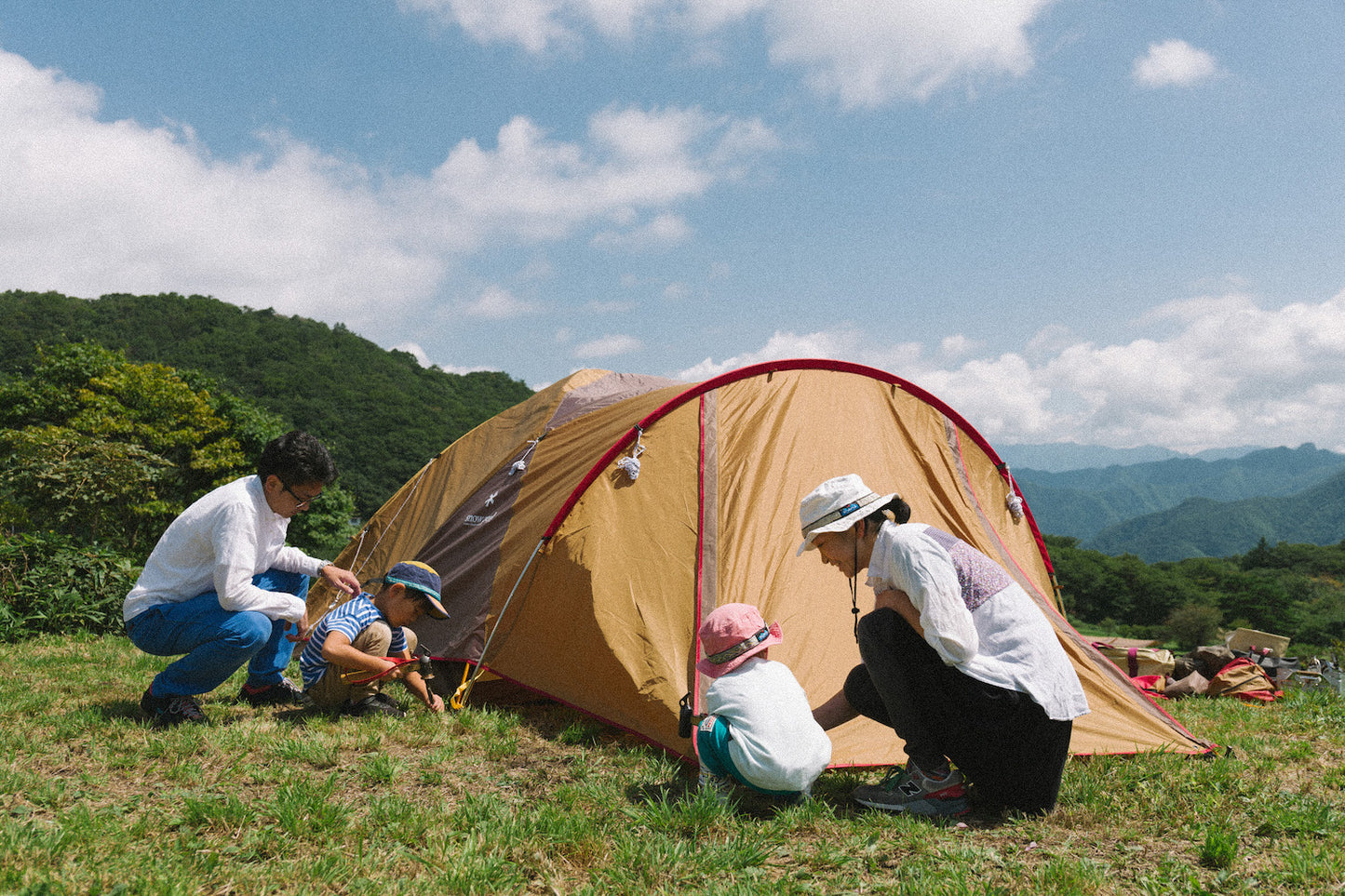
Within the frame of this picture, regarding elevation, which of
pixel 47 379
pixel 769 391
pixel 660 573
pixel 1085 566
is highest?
pixel 47 379

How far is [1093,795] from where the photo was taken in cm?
344

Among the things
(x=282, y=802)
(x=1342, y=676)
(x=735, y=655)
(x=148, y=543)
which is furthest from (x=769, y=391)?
(x=148, y=543)

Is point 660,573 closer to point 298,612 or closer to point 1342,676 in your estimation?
point 298,612

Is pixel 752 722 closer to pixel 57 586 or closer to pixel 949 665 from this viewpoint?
pixel 949 665

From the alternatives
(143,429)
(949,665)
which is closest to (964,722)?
(949,665)

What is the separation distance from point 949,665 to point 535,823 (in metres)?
1.77

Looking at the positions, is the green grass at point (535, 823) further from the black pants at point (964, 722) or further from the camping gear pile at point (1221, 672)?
the camping gear pile at point (1221, 672)

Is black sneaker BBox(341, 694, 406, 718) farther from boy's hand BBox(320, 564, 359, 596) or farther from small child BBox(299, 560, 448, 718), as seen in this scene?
boy's hand BBox(320, 564, 359, 596)

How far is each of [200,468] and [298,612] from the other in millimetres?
21070

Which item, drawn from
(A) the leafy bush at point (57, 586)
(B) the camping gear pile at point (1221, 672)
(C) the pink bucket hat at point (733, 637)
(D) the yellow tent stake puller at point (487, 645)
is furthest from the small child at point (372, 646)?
(B) the camping gear pile at point (1221, 672)

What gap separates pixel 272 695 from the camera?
16.0 feet

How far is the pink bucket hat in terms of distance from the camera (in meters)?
3.33

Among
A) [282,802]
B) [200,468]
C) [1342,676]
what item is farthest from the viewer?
[200,468]

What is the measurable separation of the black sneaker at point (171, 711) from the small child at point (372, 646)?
0.59 metres
